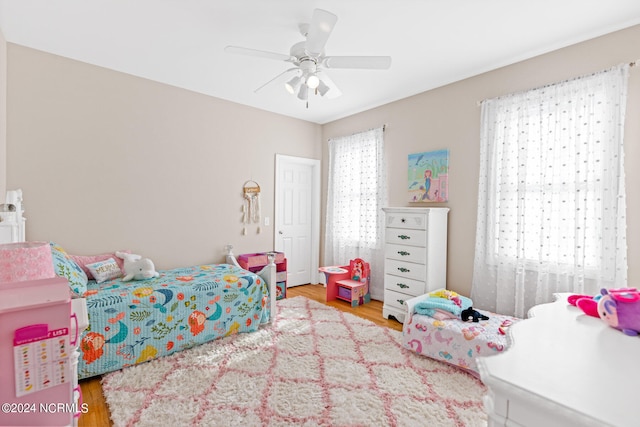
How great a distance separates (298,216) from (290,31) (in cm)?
294

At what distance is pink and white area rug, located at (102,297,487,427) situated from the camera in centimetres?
190

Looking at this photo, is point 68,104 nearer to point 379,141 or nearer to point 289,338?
point 289,338

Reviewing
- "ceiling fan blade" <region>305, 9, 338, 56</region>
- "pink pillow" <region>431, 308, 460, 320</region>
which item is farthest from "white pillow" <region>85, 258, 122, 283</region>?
"pink pillow" <region>431, 308, 460, 320</region>

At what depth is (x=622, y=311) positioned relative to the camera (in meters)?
1.17

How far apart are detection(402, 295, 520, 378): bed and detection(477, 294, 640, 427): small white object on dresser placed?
53.8 inches

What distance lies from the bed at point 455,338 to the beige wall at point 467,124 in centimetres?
89

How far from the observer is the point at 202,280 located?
9.93 feet

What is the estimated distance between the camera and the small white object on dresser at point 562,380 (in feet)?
2.17

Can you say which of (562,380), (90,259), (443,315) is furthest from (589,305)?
(90,259)

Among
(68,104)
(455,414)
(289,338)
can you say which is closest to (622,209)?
(455,414)

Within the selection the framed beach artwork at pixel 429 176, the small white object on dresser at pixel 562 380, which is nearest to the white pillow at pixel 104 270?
the small white object on dresser at pixel 562 380

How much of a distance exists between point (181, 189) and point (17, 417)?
3149mm

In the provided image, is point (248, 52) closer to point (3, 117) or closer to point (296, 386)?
point (3, 117)

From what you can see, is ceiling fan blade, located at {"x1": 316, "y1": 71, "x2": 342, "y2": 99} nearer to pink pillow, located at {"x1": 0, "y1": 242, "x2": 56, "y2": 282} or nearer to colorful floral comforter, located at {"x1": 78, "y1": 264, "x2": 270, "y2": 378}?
colorful floral comforter, located at {"x1": 78, "y1": 264, "x2": 270, "y2": 378}
